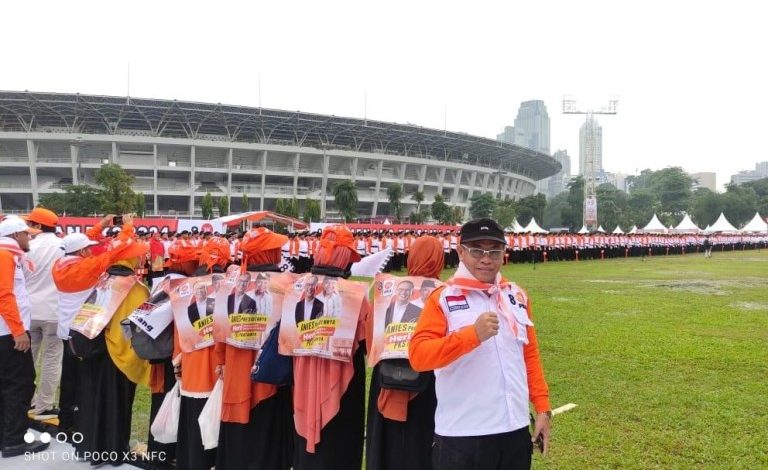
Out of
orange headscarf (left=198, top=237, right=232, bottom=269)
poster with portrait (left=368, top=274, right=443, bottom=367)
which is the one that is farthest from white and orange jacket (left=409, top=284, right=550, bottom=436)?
orange headscarf (left=198, top=237, right=232, bottom=269)

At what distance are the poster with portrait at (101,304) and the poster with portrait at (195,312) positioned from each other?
69 cm

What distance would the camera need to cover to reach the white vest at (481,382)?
2221 mm

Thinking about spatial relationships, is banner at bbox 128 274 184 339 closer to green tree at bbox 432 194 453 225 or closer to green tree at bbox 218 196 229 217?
green tree at bbox 218 196 229 217

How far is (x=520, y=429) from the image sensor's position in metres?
2.27

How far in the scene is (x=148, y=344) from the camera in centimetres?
370

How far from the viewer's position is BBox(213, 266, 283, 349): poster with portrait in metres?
3.49

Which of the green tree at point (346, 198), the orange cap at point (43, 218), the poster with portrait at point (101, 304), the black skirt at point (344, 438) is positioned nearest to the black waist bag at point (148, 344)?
the poster with portrait at point (101, 304)

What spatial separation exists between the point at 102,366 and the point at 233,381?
138 centimetres

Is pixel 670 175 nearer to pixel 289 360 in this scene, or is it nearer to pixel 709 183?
pixel 709 183

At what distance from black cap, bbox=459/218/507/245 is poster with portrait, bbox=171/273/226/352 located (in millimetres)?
1956

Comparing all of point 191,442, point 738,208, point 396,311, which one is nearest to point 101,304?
point 191,442

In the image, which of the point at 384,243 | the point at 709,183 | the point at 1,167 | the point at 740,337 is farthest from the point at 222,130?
the point at 709,183

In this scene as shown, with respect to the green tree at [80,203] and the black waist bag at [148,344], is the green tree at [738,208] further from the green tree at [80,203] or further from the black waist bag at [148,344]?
the black waist bag at [148,344]

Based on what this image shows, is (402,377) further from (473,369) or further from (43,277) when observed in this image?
(43,277)
